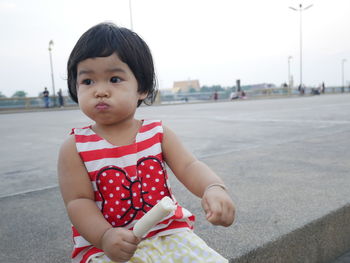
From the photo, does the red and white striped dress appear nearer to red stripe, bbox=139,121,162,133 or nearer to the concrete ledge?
red stripe, bbox=139,121,162,133

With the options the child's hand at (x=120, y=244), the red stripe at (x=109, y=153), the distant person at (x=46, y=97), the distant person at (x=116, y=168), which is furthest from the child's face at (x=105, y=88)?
the distant person at (x=46, y=97)

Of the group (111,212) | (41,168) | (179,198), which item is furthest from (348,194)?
(41,168)

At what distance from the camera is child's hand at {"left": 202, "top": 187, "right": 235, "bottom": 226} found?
1.11 metres

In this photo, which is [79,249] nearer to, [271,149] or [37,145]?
[271,149]

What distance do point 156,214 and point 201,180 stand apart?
449mm

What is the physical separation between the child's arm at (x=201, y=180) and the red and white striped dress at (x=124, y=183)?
0.23 ft

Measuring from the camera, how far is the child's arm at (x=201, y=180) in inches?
44.3

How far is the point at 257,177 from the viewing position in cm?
291

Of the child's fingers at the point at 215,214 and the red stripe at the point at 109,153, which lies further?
the red stripe at the point at 109,153

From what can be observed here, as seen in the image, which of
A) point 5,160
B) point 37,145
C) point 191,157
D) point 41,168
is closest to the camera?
point 191,157

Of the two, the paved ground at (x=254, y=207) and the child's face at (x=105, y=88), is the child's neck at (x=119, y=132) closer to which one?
the child's face at (x=105, y=88)

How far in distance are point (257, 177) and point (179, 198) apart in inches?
30.0

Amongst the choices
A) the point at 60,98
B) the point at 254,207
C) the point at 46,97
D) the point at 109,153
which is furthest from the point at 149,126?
the point at 60,98

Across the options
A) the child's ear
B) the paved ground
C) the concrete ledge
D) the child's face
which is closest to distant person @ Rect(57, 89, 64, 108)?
the paved ground
